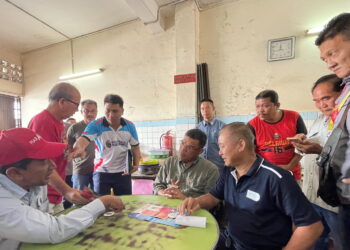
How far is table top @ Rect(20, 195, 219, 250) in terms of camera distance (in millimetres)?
876

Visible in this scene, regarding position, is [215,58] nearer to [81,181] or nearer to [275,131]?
[275,131]

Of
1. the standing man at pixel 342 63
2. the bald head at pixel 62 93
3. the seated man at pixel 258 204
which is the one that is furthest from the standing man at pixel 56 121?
the standing man at pixel 342 63

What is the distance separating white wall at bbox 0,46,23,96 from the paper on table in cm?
578

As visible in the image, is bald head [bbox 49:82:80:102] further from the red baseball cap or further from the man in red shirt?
the man in red shirt

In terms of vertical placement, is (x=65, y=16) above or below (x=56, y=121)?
above

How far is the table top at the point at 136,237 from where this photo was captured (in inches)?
34.5

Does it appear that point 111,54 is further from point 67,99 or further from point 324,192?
point 324,192

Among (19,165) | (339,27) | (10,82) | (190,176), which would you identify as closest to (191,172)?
(190,176)

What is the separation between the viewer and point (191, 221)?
3.47 feet

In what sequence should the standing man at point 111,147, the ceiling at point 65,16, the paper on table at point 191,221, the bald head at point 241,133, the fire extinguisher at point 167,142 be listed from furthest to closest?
1. the fire extinguisher at point 167,142
2. the ceiling at point 65,16
3. the standing man at point 111,147
4. the bald head at point 241,133
5. the paper on table at point 191,221

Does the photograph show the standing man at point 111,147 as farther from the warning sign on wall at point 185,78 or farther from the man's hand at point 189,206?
the warning sign on wall at point 185,78

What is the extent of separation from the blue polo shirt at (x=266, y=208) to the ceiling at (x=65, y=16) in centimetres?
310

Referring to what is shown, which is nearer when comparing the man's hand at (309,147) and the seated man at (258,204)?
the seated man at (258,204)

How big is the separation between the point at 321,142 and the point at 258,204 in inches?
33.2
